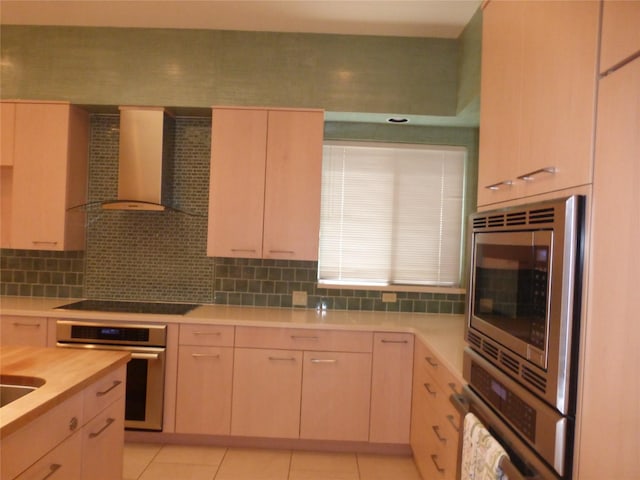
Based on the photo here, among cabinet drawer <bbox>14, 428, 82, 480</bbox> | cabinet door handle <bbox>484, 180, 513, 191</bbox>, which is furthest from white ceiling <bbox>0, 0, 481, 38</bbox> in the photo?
cabinet drawer <bbox>14, 428, 82, 480</bbox>

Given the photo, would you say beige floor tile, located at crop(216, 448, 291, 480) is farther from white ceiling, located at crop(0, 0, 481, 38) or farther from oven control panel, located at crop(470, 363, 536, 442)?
white ceiling, located at crop(0, 0, 481, 38)

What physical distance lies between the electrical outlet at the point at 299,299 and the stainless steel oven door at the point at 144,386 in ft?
3.26

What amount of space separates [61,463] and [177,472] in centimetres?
134

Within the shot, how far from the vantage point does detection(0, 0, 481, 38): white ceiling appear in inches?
107

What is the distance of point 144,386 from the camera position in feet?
9.32

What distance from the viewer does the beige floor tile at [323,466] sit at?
8.63 feet

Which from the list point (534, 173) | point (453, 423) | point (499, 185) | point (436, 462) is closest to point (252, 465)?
point (436, 462)

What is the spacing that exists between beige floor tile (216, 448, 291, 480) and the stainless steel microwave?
165cm

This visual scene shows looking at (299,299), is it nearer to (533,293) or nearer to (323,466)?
(323,466)

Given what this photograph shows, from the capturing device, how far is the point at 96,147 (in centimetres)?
342

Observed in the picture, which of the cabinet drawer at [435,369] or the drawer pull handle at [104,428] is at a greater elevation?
the cabinet drawer at [435,369]

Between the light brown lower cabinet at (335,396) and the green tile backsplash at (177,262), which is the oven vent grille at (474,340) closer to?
the light brown lower cabinet at (335,396)

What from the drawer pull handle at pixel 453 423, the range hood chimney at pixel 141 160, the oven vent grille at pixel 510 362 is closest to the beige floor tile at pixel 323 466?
the drawer pull handle at pixel 453 423

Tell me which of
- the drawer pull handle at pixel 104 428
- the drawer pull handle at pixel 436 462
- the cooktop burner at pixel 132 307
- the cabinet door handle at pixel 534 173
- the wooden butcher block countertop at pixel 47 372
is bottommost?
the drawer pull handle at pixel 436 462
